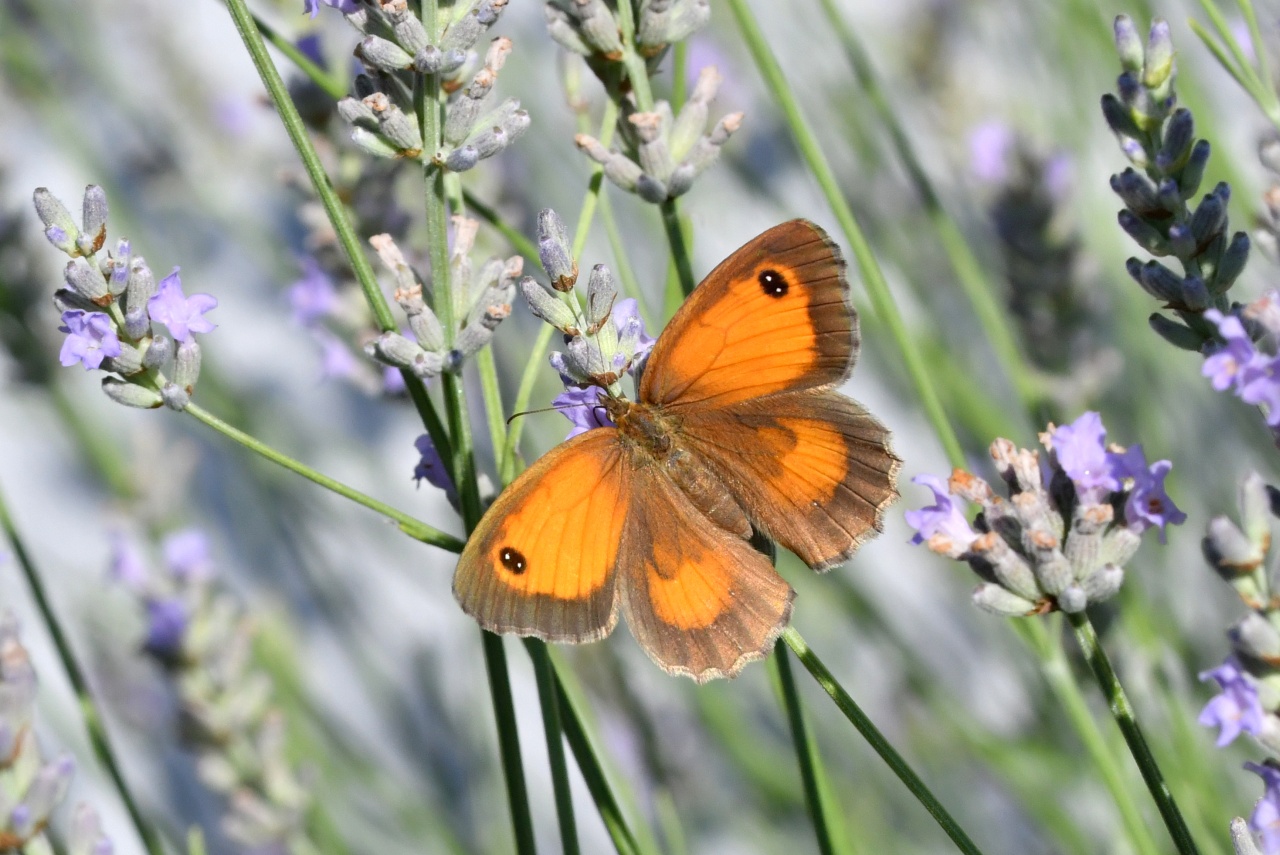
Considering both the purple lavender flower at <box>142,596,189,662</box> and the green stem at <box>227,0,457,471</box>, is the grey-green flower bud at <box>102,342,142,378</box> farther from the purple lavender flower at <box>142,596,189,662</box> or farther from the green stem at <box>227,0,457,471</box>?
the purple lavender flower at <box>142,596,189,662</box>

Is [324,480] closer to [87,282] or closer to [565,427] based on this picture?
[87,282]

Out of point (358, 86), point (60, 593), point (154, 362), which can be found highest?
point (60, 593)

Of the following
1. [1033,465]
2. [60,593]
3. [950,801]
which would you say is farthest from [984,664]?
[60,593]

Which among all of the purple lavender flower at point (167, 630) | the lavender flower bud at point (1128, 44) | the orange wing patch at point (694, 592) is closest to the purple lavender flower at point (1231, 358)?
the lavender flower bud at point (1128, 44)

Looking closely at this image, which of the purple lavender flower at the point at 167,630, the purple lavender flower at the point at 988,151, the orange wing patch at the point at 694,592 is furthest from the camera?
the purple lavender flower at the point at 988,151

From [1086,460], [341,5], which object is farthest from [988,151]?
[341,5]

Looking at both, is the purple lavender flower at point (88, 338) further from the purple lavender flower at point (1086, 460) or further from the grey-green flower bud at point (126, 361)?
the purple lavender flower at point (1086, 460)

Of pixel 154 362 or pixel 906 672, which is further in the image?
pixel 906 672

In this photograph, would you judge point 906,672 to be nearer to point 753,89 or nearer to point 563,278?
point 563,278
